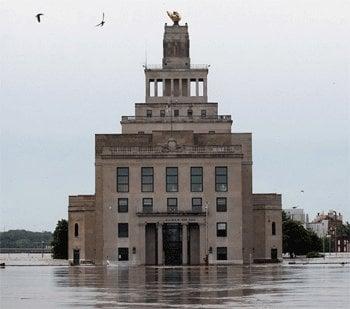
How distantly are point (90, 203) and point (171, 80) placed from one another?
19.9 meters

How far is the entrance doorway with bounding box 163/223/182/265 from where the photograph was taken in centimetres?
11881

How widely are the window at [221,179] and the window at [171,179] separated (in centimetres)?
474

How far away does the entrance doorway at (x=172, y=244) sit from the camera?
390 feet

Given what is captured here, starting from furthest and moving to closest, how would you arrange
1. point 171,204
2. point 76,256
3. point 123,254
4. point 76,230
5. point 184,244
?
point 76,230 → point 76,256 → point 123,254 → point 171,204 → point 184,244

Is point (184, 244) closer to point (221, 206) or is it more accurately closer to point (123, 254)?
point (221, 206)

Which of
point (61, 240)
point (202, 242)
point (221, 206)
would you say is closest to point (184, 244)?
point (202, 242)

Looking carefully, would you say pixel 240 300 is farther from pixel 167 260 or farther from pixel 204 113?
pixel 204 113

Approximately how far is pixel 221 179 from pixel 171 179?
5778 millimetres

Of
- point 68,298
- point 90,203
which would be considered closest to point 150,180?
point 90,203

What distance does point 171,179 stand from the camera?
395ft

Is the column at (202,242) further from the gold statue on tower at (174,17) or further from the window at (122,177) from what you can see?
the gold statue on tower at (174,17)

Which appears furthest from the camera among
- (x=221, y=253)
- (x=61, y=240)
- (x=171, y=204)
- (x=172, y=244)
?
(x=61, y=240)

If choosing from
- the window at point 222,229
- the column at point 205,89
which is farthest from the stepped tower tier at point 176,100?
the window at point 222,229

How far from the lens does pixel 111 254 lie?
119688 mm
